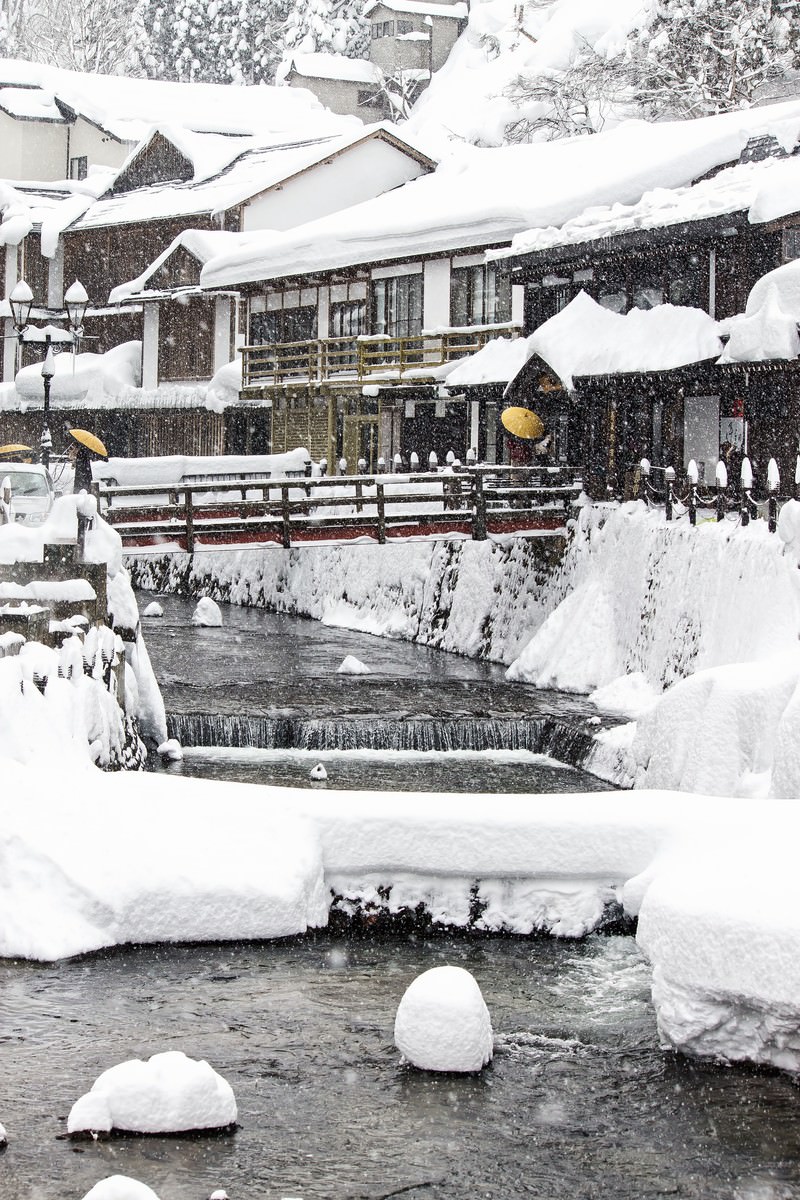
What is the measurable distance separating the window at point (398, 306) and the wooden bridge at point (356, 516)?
929 centimetres

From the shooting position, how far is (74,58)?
7238 cm

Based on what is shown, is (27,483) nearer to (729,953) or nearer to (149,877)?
(149,877)

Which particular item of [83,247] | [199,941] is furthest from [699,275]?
[83,247]

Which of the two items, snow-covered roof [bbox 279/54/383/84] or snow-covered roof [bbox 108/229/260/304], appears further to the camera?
snow-covered roof [bbox 279/54/383/84]

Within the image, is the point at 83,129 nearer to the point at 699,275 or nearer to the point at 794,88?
the point at 794,88

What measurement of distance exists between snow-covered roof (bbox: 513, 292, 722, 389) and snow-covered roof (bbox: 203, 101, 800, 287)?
9.87ft

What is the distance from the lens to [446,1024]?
9.30 m

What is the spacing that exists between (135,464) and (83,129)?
21.6m

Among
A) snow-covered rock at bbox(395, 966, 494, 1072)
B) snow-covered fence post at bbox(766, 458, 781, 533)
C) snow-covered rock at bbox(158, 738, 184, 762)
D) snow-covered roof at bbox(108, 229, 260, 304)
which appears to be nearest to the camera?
snow-covered rock at bbox(395, 966, 494, 1072)

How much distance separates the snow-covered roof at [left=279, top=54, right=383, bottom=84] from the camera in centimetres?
6588

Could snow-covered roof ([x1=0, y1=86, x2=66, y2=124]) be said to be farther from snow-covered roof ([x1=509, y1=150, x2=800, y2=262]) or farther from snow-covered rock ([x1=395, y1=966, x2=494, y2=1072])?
snow-covered rock ([x1=395, y1=966, x2=494, y2=1072])

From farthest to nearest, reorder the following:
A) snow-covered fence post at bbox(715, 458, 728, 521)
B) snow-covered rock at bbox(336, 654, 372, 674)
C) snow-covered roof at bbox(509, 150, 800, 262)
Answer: snow-covered rock at bbox(336, 654, 372, 674), snow-covered roof at bbox(509, 150, 800, 262), snow-covered fence post at bbox(715, 458, 728, 521)

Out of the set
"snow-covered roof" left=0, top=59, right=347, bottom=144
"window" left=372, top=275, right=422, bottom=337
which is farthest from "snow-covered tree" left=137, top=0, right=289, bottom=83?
"window" left=372, top=275, right=422, bottom=337

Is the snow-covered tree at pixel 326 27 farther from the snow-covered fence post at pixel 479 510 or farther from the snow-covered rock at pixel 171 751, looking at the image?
the snow-covered rock at pixel 171 751
